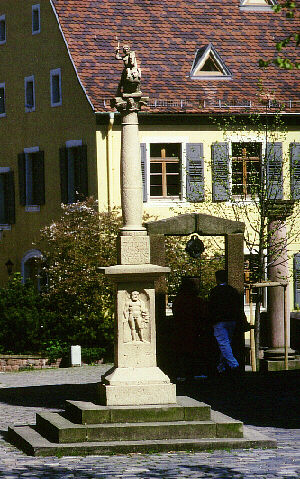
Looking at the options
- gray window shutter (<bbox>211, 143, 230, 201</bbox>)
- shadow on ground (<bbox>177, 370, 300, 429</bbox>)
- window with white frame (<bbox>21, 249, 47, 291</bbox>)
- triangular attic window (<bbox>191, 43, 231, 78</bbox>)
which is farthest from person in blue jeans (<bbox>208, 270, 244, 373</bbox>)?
window with white frame (<bbox>21, 249, 47, 291</bbox>)

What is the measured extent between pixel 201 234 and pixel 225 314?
58.0 inches

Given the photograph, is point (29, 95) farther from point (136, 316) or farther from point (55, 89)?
point (136, 316)

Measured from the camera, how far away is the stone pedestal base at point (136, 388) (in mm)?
13188

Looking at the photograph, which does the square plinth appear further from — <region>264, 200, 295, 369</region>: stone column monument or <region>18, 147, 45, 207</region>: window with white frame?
<region>18, 147, 45, 207</region>: window with white frame

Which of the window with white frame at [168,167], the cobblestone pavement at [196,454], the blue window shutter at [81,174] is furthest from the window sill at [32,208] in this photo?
the cobblestone pavement at [196,454]

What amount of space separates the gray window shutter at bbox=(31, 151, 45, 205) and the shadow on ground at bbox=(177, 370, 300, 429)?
18.4m

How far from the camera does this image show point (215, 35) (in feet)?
119

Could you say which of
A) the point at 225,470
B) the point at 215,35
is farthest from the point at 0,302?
the point at 225,470

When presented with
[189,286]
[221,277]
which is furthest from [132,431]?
[221,277]

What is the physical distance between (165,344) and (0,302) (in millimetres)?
9595

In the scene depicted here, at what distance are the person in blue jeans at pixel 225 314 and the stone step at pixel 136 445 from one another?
5995mm

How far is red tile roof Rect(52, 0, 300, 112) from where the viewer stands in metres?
34.3

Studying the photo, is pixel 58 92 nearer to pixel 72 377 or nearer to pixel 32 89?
pixel 32 89

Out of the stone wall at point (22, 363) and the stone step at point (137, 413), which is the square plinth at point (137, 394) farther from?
the stone wall at point (22, 363)
